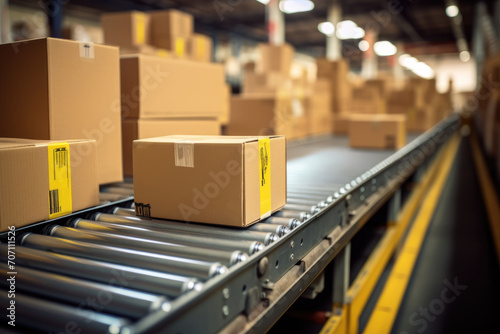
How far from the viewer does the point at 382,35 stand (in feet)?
55.9

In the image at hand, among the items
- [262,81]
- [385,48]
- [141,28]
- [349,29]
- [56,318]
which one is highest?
[385,48]

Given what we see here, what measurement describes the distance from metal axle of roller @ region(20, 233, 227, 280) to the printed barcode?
135 mm

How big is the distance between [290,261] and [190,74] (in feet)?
4.06

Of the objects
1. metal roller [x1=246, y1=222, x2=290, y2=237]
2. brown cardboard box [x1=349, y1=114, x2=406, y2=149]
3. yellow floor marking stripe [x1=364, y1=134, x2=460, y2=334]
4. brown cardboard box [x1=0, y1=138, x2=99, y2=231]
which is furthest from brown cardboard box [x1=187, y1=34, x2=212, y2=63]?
metal roller [x1=246, y1=222, x2=290, y2=237]

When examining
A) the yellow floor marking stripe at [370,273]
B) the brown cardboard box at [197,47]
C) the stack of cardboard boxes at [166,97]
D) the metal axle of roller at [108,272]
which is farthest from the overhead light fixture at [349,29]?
the metal axle of roller at [108,272]

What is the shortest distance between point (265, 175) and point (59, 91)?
2.66 feet

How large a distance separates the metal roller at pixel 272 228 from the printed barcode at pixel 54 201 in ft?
1.93

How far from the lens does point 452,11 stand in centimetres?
1265

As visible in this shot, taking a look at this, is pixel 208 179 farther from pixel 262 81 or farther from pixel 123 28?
pixel 262 81

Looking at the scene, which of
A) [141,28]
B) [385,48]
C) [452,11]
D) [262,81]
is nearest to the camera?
[141,28]

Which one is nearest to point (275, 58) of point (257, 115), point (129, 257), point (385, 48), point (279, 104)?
point (279, 104)

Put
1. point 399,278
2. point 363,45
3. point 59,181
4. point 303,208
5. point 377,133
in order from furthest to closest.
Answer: point 363,45 → point 377,133 → point 399,278 → point 303,208 → point 59,181

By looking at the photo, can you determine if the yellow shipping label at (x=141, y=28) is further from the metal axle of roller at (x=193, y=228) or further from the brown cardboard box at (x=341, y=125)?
the metal axle of roller at (x=193, y=228)

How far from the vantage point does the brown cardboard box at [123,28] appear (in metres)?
4.41
